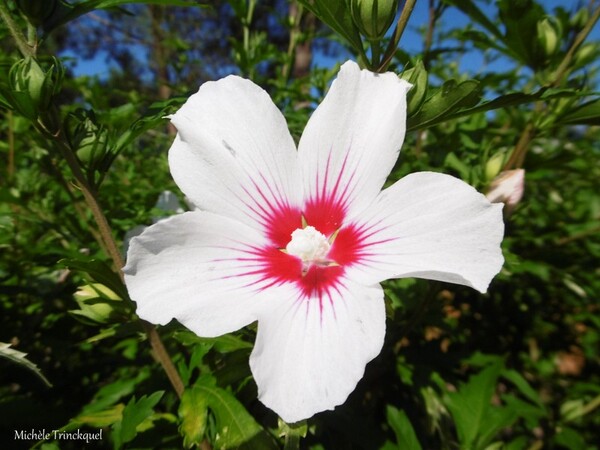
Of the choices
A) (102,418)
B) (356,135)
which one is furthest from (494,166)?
(102,418)

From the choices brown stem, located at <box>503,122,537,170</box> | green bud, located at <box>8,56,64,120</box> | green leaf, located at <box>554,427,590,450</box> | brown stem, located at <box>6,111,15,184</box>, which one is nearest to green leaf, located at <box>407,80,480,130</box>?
brown stem, located at <box>503,122,537,170</box>

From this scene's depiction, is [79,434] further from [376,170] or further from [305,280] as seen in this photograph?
[376,170]

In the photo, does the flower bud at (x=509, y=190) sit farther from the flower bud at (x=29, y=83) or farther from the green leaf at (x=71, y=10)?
the flower bud at (x=29, y=83)

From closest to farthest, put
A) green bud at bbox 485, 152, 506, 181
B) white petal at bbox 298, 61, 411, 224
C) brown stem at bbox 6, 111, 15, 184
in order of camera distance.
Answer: white petal at bbox 298, 61, 411, 224 → green bud at bbox 485, 152, 506, 181 → brown stem at bbox 6, 111, 15, 184

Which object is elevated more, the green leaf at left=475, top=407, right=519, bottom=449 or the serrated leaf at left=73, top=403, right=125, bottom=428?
the serrated leaf at left=73, top=403, right=125, bottom=428

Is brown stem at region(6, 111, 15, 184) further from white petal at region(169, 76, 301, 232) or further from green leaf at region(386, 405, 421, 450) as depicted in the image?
green leaf at region(386, 405, 421, 450)

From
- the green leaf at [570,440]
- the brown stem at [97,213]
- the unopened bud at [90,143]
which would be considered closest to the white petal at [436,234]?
the brown stem at [97,213]
